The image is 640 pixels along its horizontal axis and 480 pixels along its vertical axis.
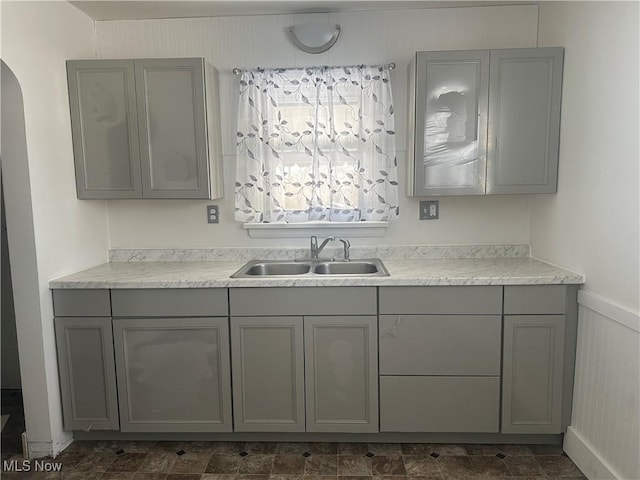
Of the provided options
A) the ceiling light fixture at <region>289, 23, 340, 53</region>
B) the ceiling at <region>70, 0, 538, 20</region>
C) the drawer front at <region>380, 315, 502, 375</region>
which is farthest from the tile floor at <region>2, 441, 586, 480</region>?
the ceiling at <region>70, 0, 538, 20</region>

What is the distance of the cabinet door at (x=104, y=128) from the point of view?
238cm

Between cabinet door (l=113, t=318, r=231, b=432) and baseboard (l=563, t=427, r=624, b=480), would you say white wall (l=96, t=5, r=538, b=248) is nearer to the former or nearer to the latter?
cabinet door (l=113, t=318, r=231, b=432)

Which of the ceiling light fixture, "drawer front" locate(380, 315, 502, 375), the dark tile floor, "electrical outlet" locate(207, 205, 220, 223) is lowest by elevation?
the dark tile floor

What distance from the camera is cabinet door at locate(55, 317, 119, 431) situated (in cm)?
224

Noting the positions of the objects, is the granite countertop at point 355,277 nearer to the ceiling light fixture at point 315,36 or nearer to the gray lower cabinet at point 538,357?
the gray lower cabinet at point 538,357

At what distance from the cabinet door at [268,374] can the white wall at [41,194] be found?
3.16 ft

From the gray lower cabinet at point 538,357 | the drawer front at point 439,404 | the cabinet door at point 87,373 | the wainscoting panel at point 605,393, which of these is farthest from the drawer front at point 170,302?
the wainscoting panel at point 605,393

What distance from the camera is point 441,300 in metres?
2.16

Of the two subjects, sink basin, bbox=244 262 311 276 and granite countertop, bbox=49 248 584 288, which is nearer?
granite countertop, bbox=49 248 584 288

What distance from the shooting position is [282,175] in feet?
8.77

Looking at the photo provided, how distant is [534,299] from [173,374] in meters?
1.90

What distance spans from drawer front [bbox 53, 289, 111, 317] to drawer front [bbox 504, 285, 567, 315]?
206cm

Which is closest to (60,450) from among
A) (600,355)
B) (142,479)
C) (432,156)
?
(142,479)

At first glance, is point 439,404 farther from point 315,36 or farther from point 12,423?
point 12,423
